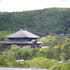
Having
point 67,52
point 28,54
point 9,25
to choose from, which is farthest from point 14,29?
point 67,52

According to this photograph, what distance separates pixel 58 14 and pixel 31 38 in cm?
1017

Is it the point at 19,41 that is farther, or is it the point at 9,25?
the point at 9,25

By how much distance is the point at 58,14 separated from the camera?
20016 millimetres

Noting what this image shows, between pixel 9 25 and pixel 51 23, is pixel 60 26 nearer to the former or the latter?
pixel 51 23

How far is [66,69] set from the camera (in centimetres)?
399

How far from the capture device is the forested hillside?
15.5 meters

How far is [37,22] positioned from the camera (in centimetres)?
1795

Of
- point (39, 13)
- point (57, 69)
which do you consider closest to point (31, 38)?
point (57, 69)

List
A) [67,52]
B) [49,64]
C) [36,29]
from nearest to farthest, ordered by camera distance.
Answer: [49,64], [67,52], [36,29]

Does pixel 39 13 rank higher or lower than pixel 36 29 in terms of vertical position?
higher

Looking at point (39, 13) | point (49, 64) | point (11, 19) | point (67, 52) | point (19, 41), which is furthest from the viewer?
point (39, 13)

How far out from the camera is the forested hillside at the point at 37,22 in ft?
50.7

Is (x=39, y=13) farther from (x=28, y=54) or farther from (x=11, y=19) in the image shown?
(x=28, y=54)

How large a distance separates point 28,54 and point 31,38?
3.39 m
